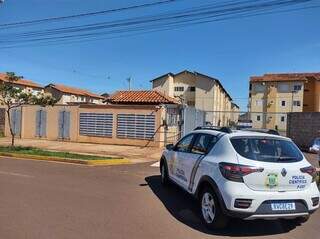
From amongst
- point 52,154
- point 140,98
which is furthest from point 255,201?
point 140,98

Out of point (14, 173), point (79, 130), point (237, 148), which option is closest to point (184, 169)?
point (237, 148)

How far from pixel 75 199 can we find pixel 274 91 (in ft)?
219

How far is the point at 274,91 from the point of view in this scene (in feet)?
235

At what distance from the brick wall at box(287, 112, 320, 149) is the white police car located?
20.3 meters

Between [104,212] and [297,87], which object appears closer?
[104,212]

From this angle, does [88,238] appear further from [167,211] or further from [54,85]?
[54,85]

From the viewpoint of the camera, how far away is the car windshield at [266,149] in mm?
6618

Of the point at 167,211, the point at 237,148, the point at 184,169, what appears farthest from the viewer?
the point at 184,169

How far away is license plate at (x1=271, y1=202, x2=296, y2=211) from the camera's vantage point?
6.33 meters

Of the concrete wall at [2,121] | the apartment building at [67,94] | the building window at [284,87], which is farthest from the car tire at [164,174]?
the building window at [284,87]

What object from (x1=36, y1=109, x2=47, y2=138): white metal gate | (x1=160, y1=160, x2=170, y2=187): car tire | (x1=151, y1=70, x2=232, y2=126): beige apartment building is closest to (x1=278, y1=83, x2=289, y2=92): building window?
(x1=151, y1=70, x2=232, y2=126): beige apartment building

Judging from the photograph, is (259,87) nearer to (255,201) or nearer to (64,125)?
(64,125)

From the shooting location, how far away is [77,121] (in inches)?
989

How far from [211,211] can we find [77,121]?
1923 cm
